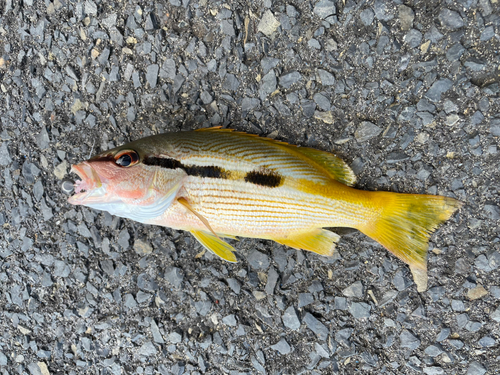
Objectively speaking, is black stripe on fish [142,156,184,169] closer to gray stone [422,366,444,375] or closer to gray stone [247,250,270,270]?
gray stone [247,250,270,270]

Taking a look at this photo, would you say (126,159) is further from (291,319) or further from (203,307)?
(291,319)

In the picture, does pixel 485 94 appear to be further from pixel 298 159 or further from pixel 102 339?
pixel 102 339

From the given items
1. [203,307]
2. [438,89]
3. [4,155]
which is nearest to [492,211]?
[438,89]

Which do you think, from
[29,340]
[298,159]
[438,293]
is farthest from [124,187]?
[438,293]

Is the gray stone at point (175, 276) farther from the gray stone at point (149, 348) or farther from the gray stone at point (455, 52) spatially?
the gray stone at point (455, 52)

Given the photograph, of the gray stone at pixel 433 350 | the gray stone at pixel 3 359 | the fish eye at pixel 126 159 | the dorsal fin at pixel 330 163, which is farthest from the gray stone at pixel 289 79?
the gray stone at pixel 3 359

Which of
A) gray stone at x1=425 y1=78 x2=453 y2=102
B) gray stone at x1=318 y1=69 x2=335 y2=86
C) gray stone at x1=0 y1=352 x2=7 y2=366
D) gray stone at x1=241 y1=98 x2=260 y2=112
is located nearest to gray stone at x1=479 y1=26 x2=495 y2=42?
gray stone at x1=425 y1=78 x2=453 y2=102

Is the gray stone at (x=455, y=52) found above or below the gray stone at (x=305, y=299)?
above
